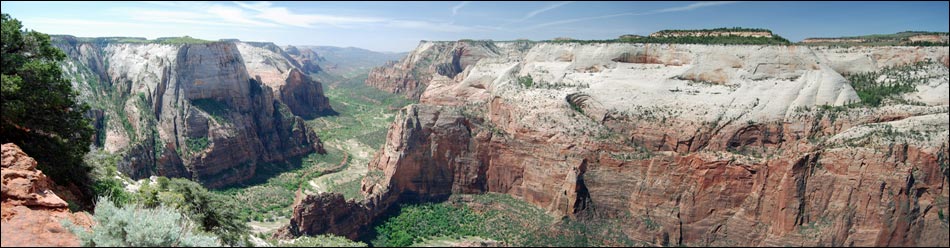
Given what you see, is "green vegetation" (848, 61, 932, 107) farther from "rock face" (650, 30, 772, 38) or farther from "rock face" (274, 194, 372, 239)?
"rock face" (274, 194, 372, 239)

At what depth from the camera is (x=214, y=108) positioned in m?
58.6

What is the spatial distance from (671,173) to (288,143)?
2119 inches

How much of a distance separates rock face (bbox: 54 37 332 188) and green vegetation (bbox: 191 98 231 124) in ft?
0.37

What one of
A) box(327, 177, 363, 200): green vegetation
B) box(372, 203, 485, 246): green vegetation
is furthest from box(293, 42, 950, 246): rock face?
box(327, 177, 363, 200): green vegetation

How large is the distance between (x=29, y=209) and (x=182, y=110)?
4921 centimetres

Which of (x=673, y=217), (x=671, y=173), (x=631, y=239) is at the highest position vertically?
(x=671, y=173)

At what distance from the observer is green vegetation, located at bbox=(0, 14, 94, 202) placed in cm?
1645

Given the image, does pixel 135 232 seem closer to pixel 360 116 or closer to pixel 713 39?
pixel 713 39

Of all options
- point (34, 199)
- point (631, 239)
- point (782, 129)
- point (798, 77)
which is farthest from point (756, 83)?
→ point (34, 199)

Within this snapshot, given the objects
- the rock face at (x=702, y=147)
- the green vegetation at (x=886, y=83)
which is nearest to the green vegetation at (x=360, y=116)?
the rock face at (x=702, y=147)

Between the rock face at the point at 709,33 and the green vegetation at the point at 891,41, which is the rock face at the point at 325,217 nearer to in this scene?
the rock face at the point at 709,33

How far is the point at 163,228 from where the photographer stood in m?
12.9

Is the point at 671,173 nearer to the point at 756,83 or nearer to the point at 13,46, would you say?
the point at 756,83

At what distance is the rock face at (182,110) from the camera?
173 feet
